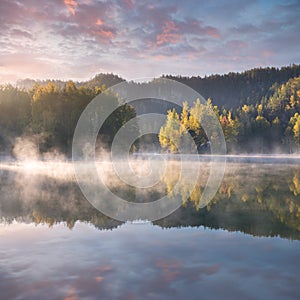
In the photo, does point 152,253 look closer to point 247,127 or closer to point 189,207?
point 189,207

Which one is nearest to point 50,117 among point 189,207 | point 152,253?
point 189,207

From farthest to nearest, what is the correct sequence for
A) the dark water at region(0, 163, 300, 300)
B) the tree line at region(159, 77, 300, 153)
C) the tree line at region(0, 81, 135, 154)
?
1. the tree line at region(159, 77, 300, 153)
2. the tree line at region(0, 81, 135, 154)
3. the dark water at region(0, 163, 300, 300)

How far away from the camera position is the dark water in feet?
23.4

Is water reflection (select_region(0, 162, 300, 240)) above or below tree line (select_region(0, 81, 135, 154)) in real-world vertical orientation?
below

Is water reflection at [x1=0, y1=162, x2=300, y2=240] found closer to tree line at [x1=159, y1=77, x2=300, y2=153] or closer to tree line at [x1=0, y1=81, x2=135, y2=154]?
tree line at [x1=0, y1=81, x2=135, y2=154]

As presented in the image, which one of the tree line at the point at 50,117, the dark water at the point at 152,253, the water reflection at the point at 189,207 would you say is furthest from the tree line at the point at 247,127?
the dark water at the point at 152,253

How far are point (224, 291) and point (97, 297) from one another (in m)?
2.49

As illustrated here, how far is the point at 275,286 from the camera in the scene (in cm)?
727

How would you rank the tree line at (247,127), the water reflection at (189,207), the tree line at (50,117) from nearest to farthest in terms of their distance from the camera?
the water reflection at (189,207), the tree line at (50,117), the tree line at (247,127)

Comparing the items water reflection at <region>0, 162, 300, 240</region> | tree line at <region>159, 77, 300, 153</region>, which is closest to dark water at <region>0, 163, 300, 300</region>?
water reflection at <region>0, 162, 300, 240</region>

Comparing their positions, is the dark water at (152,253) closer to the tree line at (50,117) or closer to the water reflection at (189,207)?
the water reflection at (189,207)

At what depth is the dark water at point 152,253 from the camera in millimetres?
7121

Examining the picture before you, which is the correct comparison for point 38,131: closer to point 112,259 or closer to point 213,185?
point 213,185

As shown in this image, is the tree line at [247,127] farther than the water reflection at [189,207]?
Yes
